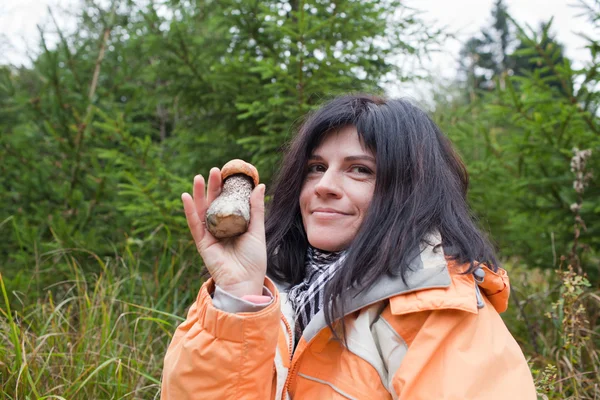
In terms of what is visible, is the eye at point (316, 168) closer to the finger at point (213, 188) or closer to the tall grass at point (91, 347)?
the finger at point (213, 188)

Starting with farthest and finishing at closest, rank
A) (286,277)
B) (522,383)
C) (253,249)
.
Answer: (286,277), (253,249), (522,383)

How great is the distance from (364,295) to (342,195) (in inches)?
15.4

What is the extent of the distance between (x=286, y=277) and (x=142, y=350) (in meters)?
1.20

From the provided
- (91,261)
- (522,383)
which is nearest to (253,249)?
(522,383)

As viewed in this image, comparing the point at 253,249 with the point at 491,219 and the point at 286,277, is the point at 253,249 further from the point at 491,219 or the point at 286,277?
the point at 491,219

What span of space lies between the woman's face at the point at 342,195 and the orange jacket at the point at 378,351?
0.97 feet

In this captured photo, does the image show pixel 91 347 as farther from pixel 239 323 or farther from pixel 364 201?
pixel 364 201

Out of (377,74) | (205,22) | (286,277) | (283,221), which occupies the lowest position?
(286,277)

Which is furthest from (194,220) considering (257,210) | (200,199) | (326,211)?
(326,211)

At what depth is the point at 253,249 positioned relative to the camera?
56.3 inches

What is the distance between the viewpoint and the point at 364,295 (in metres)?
1.39

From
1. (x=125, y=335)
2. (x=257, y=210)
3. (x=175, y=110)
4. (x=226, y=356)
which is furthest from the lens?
(x=175, y=110)

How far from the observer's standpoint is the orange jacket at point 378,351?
123cm

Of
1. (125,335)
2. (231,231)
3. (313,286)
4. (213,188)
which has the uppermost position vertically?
(213,188)
